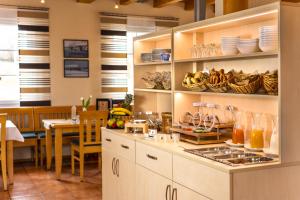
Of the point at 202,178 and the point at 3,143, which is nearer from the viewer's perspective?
the point at 202,178

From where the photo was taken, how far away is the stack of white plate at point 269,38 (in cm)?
240

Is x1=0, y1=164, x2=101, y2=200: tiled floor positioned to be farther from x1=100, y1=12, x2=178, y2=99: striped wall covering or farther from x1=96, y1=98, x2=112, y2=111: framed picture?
x1=100, y1=12, x2=178, y2=99: striped wall covering

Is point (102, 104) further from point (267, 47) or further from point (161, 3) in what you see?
point (267, 47)

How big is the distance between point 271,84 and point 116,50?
4699 mm

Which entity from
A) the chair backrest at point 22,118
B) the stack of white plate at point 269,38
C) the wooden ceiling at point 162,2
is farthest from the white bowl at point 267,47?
the chair backrest at point 22,118

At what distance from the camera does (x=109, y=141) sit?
12.6 feet

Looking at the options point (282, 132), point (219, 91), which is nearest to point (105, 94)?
point (219, 91)

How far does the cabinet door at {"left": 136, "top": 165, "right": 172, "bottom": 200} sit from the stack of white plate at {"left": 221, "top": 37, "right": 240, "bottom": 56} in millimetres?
1004

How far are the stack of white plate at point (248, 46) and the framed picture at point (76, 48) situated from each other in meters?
4.35

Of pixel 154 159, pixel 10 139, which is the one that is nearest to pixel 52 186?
pixel 10 139

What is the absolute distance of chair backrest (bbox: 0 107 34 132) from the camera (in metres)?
6.16

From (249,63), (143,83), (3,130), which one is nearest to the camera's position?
(249,63)

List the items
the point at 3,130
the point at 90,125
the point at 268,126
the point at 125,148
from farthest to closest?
the point at 90,125 → the point at 3,130 → the point at 125,148 → the point at 268,126

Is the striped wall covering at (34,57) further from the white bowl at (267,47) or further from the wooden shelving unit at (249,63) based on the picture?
the white bowl at (267,47)
